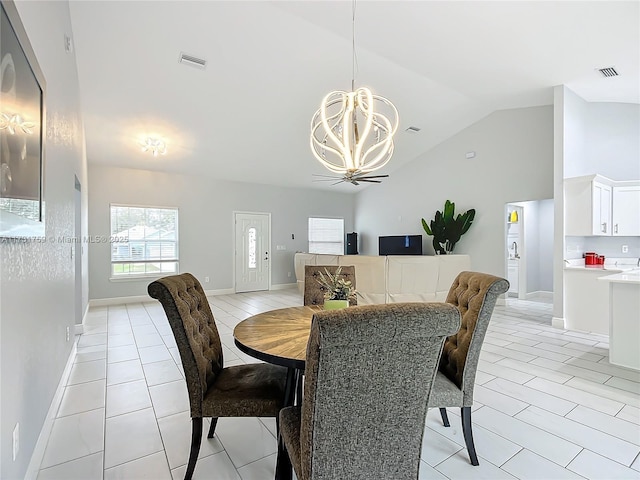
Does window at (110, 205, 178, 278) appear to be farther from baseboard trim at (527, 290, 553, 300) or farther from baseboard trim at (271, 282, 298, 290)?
baseboard trim at (527, 290, 553, 300)

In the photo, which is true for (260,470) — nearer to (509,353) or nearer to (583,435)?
(583,435)

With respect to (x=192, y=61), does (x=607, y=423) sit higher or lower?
lower

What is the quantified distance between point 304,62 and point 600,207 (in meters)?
4.57

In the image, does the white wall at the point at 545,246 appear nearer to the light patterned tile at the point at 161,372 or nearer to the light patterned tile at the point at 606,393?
the light patterned tile at the point at 606,393

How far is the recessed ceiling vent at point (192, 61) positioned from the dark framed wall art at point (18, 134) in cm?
261

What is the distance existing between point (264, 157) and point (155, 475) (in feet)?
19.2

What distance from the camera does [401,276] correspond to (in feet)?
18.7

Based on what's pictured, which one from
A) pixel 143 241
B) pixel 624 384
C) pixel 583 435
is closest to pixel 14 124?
pixel 583 435

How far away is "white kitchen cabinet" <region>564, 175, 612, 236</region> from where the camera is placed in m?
4.40

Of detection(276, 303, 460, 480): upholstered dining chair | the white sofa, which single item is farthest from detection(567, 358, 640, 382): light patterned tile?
detection(276, 303, 460, 480): upholstered dining chair

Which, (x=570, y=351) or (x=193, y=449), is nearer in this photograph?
(x=193, y=449)

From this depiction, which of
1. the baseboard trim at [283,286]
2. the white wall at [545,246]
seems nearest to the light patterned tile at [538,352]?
the white wall at [545,246]

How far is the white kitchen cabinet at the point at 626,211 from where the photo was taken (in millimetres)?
4668

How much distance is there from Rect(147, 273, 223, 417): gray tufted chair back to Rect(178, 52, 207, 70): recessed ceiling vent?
3340 millimetres
